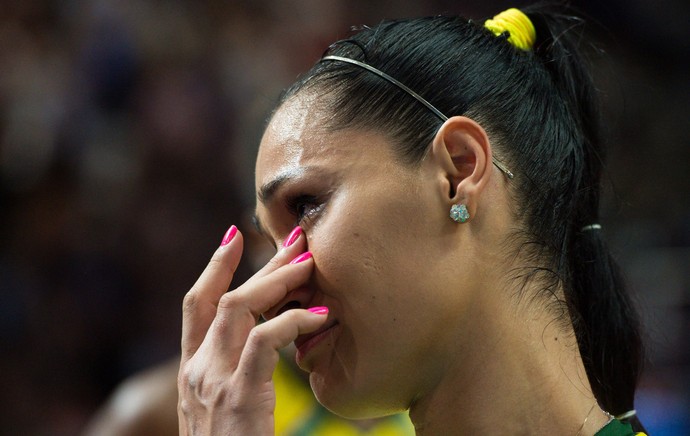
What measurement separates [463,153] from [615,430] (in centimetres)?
56

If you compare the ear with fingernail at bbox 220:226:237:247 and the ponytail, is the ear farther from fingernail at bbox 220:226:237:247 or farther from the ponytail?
fingernail at bbox 220:226:237:247

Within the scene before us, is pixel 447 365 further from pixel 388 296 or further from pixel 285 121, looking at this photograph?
pixel 285 121

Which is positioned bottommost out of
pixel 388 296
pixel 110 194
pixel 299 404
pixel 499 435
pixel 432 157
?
pixel 299 404

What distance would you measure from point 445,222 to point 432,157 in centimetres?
12

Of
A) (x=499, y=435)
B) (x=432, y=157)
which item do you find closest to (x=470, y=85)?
(x=432, y=157)

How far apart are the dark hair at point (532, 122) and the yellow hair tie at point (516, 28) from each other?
3 cm

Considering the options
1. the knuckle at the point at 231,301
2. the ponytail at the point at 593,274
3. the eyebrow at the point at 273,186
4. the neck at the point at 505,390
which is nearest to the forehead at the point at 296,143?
the eyebrow at the point at 273,186

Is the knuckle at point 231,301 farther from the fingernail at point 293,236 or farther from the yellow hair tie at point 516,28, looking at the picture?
the yellow hair tie at point 516,28

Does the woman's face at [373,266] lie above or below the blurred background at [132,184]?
above

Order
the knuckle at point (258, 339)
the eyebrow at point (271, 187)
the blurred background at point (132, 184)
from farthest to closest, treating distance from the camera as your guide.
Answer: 1. the blurred background at point (132, 184)
2. the eyebrow at point (271, 187)
3. the knuckle at point (258, 339)

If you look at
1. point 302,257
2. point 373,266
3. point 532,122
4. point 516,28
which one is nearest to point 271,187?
point 302,257

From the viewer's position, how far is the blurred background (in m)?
4.16

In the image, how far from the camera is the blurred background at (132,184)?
→ 416 centimetres

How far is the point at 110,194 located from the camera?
4305mm
